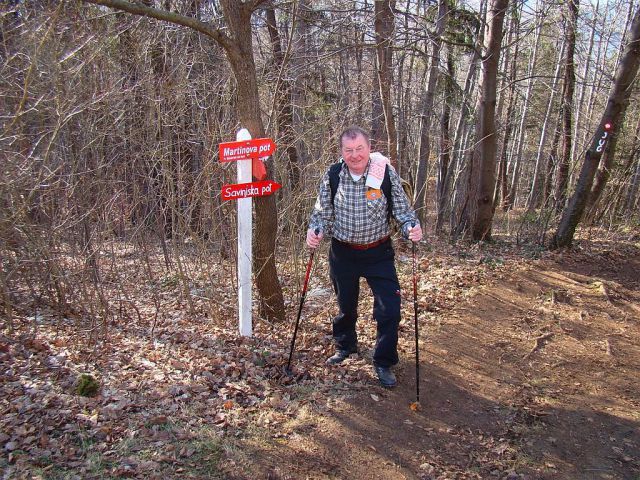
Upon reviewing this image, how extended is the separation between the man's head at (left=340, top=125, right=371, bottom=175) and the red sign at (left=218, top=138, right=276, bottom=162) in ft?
3.08

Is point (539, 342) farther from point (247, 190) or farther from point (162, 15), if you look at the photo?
point (162, 15)

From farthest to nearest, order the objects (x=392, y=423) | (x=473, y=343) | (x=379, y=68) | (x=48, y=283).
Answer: (x=379, y=68)
(x=48, y=283)
(x=473, y=343)
(x=392, y=423)

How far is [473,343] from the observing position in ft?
17.5

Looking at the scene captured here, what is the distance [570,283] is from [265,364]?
17.2ft

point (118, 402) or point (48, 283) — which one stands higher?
point (48, 283)

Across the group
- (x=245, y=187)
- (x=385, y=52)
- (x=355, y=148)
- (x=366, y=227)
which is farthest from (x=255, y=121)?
(x=385, y=52)

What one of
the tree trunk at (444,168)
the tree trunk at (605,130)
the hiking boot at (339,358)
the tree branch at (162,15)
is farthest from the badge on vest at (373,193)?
the tree trunk at (605,130)

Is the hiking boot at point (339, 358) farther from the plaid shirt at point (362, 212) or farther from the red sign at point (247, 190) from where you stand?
the red sign at point (247, 190)

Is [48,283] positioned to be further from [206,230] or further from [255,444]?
[255,444]

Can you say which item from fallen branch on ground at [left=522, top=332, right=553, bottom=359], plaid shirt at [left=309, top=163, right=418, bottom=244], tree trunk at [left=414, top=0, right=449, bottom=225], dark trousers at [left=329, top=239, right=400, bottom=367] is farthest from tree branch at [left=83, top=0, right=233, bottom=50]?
tree trunk at [left=414, top=0, right=449, bottom=225]

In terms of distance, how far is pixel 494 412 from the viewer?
4.10 meters

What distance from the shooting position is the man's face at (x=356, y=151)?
12.9 ft

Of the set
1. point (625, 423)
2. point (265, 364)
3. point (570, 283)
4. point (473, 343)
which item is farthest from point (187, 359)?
point (570, 283)

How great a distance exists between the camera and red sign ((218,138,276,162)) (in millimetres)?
4613
